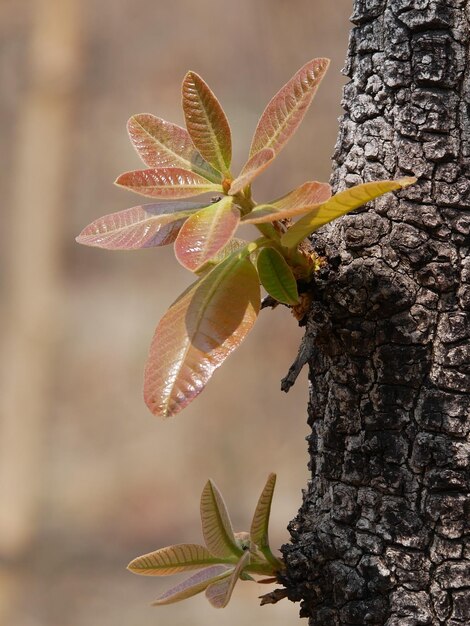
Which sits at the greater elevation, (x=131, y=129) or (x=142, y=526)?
(x=142, y=526)

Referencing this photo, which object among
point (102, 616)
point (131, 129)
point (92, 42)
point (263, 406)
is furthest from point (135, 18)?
point (131, 129)

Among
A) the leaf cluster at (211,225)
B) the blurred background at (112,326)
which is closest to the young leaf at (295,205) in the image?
the leaf cluster at (211,225)

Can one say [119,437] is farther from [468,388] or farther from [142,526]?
[468,388]

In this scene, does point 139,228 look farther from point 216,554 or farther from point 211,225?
point 216,554

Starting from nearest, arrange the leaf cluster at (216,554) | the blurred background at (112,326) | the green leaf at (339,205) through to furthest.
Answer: the green leaf at (339,205), the leaf cluster at (216,554), the blurred background at (112,326)

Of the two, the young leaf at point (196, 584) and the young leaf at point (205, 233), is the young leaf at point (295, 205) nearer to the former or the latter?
the young leaf at point (205, 233)

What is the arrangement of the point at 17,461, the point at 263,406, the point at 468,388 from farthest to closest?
the point at 17,461 → the point at 263,406 → the point at 468,388
